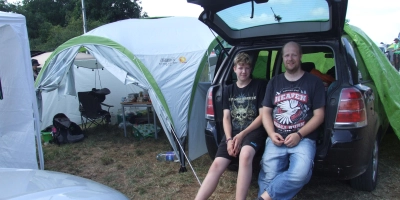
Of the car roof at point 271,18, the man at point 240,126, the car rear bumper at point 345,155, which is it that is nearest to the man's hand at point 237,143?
the man at point 240,126

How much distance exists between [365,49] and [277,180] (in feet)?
5.95

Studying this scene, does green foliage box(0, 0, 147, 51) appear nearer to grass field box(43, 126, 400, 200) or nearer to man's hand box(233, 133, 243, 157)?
grass field box(43, 126, 400, 200)

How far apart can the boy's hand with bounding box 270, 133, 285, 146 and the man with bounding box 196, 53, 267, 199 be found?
0.19m

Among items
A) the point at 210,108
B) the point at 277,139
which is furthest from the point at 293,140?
the point at 210,108

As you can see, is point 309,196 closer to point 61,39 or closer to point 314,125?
point 314,125

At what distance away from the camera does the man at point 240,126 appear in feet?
10.1

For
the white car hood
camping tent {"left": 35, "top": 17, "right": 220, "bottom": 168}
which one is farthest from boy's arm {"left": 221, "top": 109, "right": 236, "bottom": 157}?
camping tent {"left": 35, "top": 17, "right": 220, "bottom": 168}

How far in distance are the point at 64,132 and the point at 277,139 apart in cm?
508

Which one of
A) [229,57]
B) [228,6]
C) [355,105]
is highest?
[228,6]

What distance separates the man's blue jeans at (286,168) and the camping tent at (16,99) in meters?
3.14

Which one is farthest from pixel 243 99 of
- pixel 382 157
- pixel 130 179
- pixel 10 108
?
pixel 10 108

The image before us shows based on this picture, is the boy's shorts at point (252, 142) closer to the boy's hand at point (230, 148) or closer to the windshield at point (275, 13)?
the boy's hand at point (230, 148)

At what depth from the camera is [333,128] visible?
290 cm

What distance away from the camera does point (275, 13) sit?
3418 millimetres
